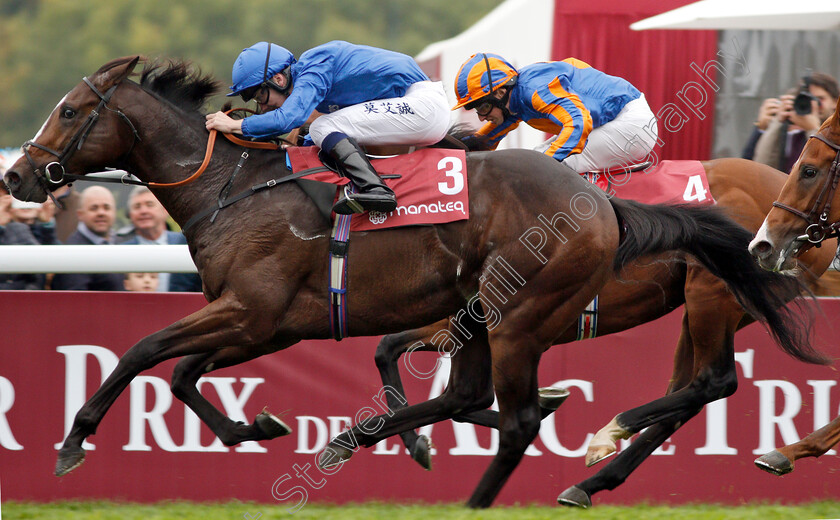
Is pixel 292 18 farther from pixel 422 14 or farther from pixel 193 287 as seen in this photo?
pixel 193 287

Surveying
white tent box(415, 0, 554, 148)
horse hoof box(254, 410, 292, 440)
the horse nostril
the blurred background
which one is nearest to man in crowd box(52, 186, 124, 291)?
the horse nostril

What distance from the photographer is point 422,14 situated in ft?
123

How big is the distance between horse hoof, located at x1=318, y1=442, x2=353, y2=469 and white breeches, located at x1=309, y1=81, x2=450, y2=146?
137cm

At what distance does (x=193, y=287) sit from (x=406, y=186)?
89.6 inches

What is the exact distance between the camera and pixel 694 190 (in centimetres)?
526

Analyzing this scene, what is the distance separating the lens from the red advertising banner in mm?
5508

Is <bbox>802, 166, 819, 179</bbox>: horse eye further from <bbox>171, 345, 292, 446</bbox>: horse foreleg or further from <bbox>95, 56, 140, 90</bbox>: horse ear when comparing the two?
<bbox>95, 56, 140, 90</bbox>: horse ear

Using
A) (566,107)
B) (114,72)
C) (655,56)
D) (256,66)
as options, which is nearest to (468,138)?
(566,107)

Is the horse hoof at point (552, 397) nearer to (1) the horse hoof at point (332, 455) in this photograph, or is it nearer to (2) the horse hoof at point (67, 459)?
(1) the horse hoof at point (332, 455)

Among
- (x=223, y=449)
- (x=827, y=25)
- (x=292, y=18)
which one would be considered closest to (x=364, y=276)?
(x=223, y=449)

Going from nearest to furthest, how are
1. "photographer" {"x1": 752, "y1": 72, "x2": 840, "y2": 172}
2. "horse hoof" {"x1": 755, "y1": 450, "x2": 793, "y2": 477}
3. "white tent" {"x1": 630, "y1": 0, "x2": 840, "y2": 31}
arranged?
"horse hoof" {"x1": 755, "y1": 450, "x2": 793, "y2": 477} < "photographer" {"x1": 752, "y1": 72, "x2": 840, "y2": 172} < "white tent" {"x1": 630, "y1": 0, "x2": 840, "y2": 31}

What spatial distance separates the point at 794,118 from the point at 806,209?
2.22 m

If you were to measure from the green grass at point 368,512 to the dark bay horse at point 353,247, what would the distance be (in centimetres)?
32

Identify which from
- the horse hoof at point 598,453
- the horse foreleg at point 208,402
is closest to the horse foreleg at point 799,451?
the horse hoof at point 598,453
